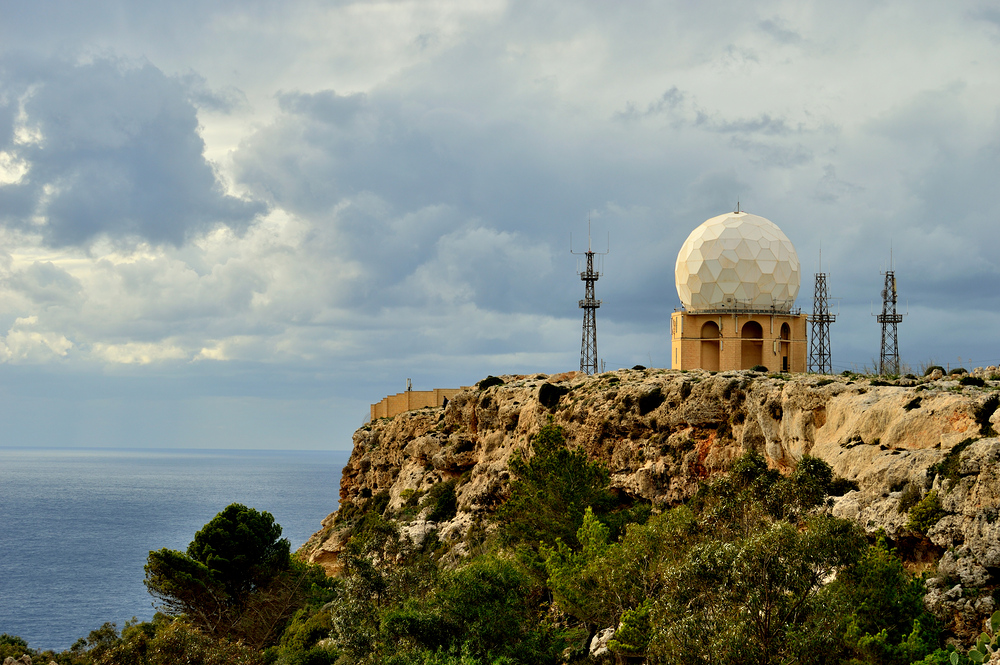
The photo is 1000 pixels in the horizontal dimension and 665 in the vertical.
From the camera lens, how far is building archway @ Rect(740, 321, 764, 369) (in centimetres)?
4653

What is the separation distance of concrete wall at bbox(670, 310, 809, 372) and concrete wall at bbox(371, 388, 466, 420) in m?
21.2

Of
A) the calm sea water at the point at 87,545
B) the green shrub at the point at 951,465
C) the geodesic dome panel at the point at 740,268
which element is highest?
the geodesic dome panel at the point at 740,268

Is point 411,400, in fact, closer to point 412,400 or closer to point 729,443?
point 412,400

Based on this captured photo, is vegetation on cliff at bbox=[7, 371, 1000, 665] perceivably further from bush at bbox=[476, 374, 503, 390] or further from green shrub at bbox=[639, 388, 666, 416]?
bush at bbox=[476, 374, 503, 390]

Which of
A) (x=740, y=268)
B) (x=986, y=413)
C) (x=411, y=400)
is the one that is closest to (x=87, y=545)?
(x=411, y=400)

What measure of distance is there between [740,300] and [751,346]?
2.84 m

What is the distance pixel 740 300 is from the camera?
1805 inches

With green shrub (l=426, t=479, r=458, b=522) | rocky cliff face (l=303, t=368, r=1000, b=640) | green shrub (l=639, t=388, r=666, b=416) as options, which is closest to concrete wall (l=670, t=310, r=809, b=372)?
rocky cliff face (l=303, t=368, r=1000, b=640)

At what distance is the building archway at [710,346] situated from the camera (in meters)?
47.0

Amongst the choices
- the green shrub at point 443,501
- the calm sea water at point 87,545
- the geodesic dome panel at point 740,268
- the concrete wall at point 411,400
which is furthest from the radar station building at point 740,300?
the calm sea water at point 87,545

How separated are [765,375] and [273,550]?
26203 mm

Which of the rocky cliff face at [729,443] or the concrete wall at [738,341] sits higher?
the concrete wall at [738,341]

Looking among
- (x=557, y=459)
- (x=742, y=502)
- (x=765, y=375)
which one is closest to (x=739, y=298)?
(x=765, y=375)

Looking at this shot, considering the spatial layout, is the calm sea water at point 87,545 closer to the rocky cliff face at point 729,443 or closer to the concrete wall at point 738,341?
the rocky cliff face at point 729,443
